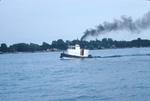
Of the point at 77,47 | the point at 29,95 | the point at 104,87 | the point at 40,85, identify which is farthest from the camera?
the point at 77,47

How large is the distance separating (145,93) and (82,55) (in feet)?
156

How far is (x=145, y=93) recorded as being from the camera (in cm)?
2309

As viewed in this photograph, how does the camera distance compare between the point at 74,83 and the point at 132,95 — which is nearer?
the point at 132,95

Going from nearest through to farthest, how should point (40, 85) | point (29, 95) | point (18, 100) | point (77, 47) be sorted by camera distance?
1. point (18, 100)
2. point (29, 95)
3. point (40, 85)
4. point (77, 47)

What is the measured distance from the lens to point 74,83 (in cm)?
3012

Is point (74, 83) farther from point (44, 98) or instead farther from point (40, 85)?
point (44, 98)

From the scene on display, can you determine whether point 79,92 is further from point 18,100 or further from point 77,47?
point 77,47

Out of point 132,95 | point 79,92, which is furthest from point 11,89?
point 132,95

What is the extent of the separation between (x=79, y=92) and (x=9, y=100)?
3.74m

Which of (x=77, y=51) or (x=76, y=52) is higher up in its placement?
(x=77, y=51)

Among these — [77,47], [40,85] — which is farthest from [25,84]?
[77,47]

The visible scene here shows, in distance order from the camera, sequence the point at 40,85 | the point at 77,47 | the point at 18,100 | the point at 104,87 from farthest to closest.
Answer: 1. the point at 77,47
2. the point at 40,85
3. the point at 104,87
4. the point at 18,100

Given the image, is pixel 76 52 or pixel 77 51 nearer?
pixel 77 51

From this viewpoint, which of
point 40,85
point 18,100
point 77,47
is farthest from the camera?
point 77,47
